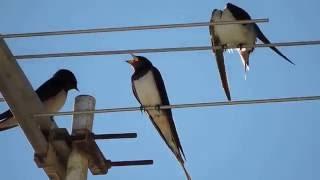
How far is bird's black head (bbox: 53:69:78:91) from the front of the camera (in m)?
5.84

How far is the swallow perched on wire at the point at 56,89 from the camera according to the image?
17.2 feet

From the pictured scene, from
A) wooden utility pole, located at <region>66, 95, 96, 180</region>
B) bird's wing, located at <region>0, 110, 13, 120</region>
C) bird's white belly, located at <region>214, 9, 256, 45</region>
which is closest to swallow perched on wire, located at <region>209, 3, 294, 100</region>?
bird's white belly, located at <region>214, 9, 256, 45</region>

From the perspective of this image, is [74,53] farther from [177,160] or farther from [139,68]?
[139,68]

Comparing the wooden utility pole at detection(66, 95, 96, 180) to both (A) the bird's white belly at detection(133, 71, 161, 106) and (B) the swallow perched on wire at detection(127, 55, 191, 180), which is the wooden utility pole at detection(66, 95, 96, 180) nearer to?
(B) the swallow perched on wire at detection(127, 55, 191, 180)

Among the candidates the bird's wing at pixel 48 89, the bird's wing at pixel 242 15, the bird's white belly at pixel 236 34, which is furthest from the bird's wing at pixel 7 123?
the bird's wing at pixel 242 15

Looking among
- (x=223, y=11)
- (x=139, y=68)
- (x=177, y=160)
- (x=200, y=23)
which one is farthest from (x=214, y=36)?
(x=200, y=23)

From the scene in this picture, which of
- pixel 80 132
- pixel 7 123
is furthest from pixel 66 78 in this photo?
pixel 80 132

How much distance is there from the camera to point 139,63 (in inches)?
207

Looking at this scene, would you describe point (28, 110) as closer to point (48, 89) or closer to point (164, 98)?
point (164, 98)

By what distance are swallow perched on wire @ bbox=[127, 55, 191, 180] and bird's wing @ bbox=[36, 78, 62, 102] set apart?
71 cm

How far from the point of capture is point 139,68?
17.1 ft

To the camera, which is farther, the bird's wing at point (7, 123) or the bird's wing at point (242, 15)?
the bird's wing at point (242, 15)

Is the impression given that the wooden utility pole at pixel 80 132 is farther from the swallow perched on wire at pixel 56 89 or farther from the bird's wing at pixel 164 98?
the swallow perched on wire at pixel 56 89

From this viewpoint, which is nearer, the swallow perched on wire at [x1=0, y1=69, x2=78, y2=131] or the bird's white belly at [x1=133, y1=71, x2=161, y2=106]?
the bird's white belly at [x1=133, y1=71, x2=161, y2=106]
